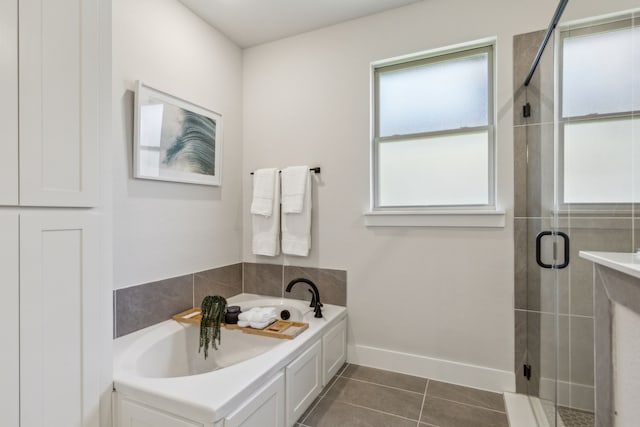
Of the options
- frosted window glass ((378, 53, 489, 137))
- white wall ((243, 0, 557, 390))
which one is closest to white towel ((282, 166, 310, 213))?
white wall ((243, 0, 557, 390))

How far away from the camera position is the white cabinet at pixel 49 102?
96 cm

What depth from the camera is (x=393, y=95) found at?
7.84 feet

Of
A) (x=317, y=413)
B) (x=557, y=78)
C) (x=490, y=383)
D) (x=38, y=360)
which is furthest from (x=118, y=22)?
(x=490, y=383)

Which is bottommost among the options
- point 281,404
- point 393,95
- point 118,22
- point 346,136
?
point 281,404

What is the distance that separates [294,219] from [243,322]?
89cm

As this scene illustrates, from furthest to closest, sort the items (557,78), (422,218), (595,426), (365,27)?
(365,27) < (422,218) < (557,78) < (595,426)

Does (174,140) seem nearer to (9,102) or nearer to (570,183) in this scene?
(9,102)

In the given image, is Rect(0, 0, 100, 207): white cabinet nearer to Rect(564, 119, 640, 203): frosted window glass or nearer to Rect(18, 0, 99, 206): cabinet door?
Rect(18, 0, 99, 206): cabinet door

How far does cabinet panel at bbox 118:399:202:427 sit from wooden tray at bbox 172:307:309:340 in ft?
2.31

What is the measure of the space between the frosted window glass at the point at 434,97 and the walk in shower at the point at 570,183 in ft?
0.81

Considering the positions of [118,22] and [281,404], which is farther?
[118,22]

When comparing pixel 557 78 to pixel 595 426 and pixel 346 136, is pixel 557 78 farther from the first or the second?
pixel 595 426

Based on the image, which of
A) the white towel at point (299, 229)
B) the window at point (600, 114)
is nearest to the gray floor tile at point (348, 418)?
the white towel at point (299, 229)

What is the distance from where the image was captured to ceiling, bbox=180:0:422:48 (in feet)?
7.32
